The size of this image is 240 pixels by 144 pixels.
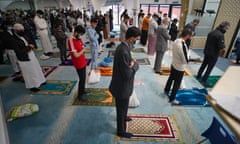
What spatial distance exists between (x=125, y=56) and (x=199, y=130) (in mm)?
1983

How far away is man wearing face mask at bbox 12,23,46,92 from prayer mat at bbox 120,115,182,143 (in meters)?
2.50

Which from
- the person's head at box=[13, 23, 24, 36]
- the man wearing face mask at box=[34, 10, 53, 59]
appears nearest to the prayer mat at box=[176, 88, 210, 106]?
the person's head at box=[13, 23, 24, 36]

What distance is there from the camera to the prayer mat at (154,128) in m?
2.43

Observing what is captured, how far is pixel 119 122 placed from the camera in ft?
7.47

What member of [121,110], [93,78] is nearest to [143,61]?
[93,78]

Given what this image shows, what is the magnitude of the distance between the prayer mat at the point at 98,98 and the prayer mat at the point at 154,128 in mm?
688

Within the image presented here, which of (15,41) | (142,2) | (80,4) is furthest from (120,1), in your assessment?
(15,41)

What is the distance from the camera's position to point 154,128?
8.55 feet

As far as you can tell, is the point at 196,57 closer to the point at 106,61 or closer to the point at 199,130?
the point at 106,61

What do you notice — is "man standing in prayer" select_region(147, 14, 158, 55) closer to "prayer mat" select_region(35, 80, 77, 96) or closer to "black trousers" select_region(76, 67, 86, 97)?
"prayer mat" select_region(35, 80, 77, 96)

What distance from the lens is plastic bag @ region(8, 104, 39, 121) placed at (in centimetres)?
285

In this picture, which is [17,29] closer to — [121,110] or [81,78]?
[81,78]

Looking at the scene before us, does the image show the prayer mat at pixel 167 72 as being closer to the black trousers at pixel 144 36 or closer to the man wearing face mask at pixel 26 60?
the black trousers at pixel 144 36

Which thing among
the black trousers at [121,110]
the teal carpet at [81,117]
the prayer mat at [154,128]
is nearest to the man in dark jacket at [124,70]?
the black trousers at [121,110]
